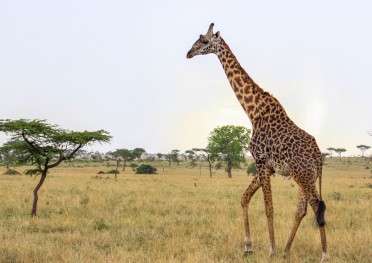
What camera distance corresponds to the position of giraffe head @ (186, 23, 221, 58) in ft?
27.7

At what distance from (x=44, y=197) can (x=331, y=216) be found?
43.8 ft

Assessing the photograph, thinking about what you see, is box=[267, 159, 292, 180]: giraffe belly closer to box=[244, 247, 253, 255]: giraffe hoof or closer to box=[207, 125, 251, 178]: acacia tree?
box=[244, 247, 253, 255]: giraffe hoof

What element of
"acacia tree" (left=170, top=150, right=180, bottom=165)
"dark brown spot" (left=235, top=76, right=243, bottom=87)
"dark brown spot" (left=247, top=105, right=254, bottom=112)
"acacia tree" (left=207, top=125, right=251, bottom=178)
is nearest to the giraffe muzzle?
"dark brown spot" (left=235, top=76, right=243, bottom=87)

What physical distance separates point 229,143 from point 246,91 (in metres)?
45.9

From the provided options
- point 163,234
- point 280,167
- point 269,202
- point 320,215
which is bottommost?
point 163,234

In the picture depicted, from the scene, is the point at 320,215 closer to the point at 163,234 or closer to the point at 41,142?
the point at 163,234

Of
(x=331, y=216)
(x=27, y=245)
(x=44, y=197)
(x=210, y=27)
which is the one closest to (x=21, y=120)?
(x=44, y=197)

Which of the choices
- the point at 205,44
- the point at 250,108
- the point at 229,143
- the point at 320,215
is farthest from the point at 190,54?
the point at 229,143

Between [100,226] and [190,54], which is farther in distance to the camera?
[100,226]

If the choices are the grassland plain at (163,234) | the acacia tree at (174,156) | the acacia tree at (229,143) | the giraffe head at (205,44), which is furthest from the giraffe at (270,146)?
the acacia tree at (174,156)

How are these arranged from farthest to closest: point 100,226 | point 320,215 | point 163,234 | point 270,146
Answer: point 100,226 → point 163,234 → point 270,146 → point 320,215

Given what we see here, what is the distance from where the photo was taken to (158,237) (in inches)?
380

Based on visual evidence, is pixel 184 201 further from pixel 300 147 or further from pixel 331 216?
pixel 300 147

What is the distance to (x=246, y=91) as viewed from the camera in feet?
28.0
